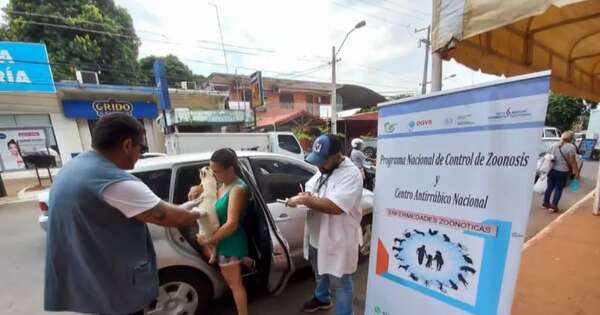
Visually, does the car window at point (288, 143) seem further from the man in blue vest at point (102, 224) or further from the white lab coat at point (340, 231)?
the man in blue vest at point (102, 224)

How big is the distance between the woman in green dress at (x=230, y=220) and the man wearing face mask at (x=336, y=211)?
0.40 meters

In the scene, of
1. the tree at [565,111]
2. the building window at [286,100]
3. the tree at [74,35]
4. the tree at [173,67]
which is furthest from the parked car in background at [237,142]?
the tree at [565,111]

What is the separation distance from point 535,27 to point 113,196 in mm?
3423

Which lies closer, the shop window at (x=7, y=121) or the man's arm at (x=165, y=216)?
the man's arm at (x=165, y=216)

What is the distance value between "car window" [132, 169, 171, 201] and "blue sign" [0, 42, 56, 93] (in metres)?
13.4

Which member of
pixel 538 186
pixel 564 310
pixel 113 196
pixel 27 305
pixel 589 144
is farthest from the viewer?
pixel 589 144

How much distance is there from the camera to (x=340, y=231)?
6.30 ft

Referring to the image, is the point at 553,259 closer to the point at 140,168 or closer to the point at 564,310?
the point at 564,310

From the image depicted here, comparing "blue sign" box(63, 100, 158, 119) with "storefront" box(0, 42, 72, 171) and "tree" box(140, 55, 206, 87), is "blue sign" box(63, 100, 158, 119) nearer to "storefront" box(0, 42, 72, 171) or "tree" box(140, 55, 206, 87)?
"storefront" box(0, 42, 72, 171)

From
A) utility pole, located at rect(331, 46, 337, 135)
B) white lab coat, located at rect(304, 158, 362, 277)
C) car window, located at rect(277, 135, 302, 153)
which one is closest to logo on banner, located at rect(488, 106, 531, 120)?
white lab coat, located at rect(304, 158, 362, 277)

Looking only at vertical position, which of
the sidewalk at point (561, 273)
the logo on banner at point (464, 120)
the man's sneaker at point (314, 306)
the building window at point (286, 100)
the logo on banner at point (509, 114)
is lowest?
the man's sneaker at point (314, 306)

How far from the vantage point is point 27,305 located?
285 cm

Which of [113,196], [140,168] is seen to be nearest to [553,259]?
[113,196]

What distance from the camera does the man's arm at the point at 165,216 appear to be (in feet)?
4.38
